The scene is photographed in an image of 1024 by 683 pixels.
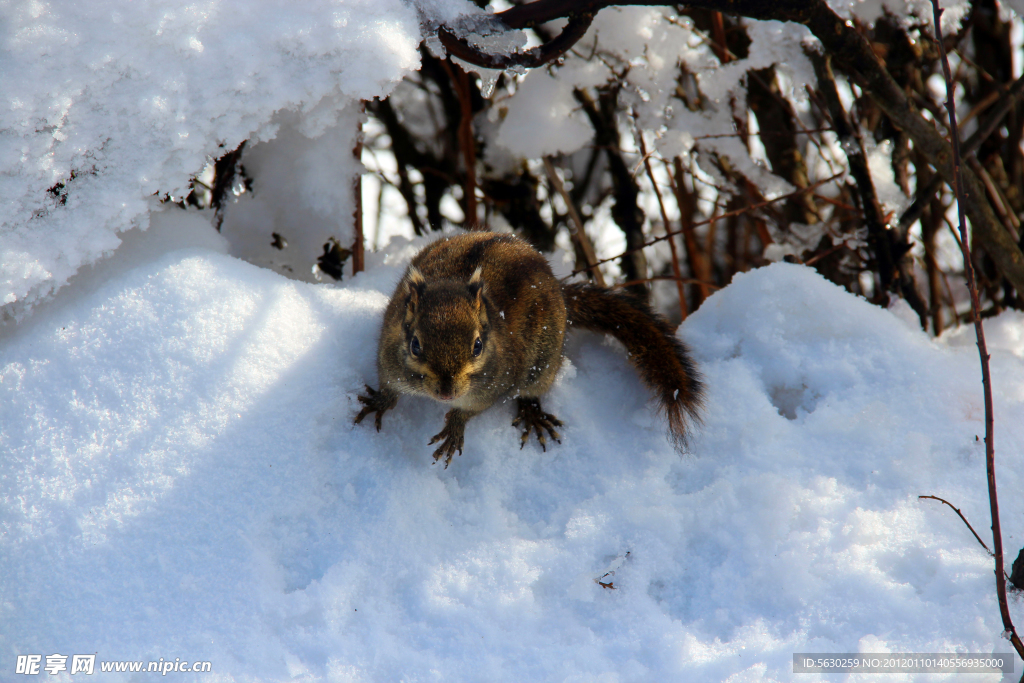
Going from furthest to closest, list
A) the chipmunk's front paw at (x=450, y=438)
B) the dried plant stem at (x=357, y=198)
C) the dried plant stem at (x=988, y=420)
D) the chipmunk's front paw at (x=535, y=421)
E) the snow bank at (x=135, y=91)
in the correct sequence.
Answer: the dried plant stem at (x=357, y=198) → the chipmunk's front paw at (x=535, y=421) → the chipmunk's front paw at (x=450, y=438) → the snow bank at (x=135, y=91) → the dried plant stem at (x=988, y=420)

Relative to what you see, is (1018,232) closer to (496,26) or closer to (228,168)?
(496,26)

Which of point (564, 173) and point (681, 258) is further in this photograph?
point (681, 258)

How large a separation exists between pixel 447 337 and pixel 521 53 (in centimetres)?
75

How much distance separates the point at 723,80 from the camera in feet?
6.72

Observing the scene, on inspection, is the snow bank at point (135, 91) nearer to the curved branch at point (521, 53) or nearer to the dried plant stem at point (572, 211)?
the curved branch at point (521, 53)

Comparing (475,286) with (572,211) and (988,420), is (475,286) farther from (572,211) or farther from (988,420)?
(988,420)

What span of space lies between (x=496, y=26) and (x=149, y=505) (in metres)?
1.31

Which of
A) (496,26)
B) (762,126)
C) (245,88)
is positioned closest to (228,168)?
(245,88)

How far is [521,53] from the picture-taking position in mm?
1617

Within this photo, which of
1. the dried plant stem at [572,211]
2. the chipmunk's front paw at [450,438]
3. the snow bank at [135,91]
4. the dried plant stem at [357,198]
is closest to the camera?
the snow bank at [135,91]

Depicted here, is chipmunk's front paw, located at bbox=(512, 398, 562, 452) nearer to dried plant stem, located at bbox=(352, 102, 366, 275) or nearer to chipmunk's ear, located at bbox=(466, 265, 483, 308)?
chipmunk's ear, located at bbox=(466, 265, 483, 308)

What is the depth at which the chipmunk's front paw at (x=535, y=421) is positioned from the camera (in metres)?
1.57

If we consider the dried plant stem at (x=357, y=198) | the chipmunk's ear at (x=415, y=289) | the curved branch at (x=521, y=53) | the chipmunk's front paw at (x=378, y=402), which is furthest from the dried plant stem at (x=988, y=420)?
the dried plant stem at (x=357, y=198)

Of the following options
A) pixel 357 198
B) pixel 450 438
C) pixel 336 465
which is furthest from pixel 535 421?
pixel 357 198
